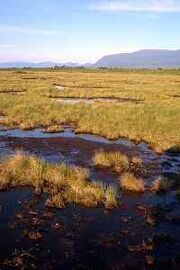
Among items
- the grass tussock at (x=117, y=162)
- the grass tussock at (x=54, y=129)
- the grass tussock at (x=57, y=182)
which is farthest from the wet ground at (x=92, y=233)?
the grass tussock at (x=54, y=129)

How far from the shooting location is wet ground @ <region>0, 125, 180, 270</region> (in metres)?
11.7

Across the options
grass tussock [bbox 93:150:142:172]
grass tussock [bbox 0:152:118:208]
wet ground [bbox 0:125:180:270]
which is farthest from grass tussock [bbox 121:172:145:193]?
grass tussock [bbox 93:150:142:172]

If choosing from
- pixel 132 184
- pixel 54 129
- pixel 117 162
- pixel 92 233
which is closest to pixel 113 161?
pixel 117 162

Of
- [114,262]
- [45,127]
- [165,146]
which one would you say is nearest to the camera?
[114,262]

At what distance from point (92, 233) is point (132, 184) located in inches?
200

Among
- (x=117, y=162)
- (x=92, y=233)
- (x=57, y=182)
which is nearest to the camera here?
(x=92, y=233)

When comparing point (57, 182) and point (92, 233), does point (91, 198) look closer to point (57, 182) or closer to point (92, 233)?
point (57, 182)

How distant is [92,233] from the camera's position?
1354 centimetres

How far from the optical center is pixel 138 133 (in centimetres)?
3095

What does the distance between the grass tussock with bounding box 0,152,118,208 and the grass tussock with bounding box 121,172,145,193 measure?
1.01m

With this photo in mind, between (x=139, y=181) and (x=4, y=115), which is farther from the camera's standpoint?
(x=4, y=115)

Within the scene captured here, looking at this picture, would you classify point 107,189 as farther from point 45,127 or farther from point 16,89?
point 16,89

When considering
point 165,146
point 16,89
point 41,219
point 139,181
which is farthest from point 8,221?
point 16,89

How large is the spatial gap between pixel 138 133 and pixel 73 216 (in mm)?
16933
